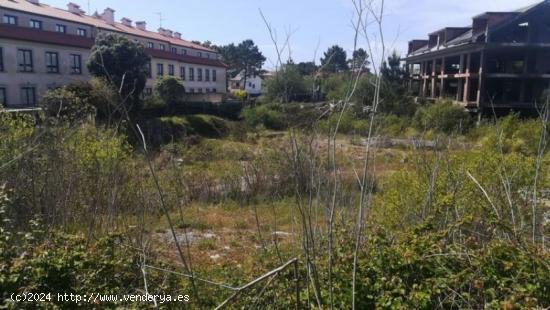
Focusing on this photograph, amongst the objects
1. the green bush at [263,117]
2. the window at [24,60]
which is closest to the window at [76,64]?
the window at [24,60]

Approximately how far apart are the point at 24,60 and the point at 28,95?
1.97 metres

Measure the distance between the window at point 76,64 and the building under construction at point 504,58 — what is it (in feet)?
78.7

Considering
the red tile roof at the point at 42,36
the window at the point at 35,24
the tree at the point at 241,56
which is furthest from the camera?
the tree at the point at 241,56

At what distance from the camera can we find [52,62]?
26.9 meters

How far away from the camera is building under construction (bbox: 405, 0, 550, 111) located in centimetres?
2588

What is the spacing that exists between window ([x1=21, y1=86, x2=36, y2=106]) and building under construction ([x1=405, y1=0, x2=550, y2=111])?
83.3 ft

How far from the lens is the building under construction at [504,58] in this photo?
1019 inches

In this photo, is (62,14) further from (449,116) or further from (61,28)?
(449,116)

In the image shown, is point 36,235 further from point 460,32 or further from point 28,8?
point 460,32

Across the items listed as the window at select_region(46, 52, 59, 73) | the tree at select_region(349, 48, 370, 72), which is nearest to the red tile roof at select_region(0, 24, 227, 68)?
the window at select_region(46, 52, 59, 73)

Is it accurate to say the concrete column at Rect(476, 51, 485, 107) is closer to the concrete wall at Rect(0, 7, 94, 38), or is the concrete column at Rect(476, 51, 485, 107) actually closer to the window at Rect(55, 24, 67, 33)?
the concrete wall at Rect(0, 7, 94, 38)

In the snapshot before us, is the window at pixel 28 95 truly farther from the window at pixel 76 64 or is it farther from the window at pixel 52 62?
the window at pixel 76 64

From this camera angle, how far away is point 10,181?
512 cm

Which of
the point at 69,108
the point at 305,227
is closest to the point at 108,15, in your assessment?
the point at 69,108
